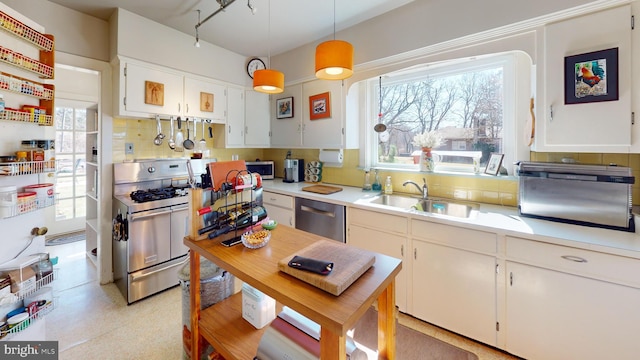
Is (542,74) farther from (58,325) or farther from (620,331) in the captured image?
(58,325)

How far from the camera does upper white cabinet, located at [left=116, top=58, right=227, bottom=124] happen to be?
2418 millimetres

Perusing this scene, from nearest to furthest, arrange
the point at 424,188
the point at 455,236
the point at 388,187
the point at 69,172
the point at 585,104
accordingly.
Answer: the point at 585,104
the point at 455,236
the point at 424,188
the point at 388,187
the point at 69,172

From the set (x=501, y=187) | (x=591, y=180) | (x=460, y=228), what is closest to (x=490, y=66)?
(x=501, y=187)

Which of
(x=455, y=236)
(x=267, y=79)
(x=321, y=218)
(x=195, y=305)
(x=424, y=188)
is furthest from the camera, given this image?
(x=321, y=218)

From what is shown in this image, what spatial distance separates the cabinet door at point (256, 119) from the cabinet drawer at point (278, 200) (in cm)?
82

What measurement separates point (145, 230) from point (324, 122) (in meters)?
2.07

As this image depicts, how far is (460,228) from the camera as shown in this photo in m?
1.78

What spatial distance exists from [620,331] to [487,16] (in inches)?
82.2

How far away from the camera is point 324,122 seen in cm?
298

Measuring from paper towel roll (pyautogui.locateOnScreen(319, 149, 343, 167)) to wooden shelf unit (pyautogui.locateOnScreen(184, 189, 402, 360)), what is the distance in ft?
5.67

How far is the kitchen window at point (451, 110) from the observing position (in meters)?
2.17

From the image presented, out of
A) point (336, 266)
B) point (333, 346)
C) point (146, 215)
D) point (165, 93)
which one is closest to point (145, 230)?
point (146, 215)

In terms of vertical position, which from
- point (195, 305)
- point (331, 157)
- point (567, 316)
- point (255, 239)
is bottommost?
point (567, 316)

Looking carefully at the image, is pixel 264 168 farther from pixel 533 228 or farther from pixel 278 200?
pixel 533 228
